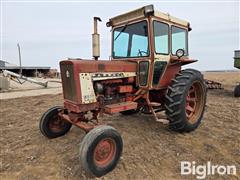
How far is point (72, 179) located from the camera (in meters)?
2.80

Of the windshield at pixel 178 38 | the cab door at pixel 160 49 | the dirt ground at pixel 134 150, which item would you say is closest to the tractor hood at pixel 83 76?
the cab door at pixel 160 49

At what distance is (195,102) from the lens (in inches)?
189

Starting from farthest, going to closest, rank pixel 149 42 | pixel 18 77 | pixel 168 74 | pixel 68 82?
pixel 18 77
pixel 168 74
pixel 149 42
pixel 68 82

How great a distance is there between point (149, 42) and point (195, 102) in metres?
1.85

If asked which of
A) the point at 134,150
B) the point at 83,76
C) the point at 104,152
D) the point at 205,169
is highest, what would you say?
the point at 83,76

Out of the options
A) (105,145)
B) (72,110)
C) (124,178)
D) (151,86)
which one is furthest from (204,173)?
(72,110)

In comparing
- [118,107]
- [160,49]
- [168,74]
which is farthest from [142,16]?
[118,107]

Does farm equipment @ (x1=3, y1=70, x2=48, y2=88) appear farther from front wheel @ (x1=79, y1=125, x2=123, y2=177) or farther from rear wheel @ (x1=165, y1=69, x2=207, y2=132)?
front wheel @ (x1=79, y1=125, x2=123, y2=177)

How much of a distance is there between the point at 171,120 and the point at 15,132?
11.0 feet

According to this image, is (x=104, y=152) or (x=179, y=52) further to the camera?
(x=179, y=52)

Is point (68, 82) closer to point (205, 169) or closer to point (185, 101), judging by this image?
point (185, 101)

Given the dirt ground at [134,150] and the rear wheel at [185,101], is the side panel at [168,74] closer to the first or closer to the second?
the rear wheel at [185,101]

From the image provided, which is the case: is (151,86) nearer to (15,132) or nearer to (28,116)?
(15,132)

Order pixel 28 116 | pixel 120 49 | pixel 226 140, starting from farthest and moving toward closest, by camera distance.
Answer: pixel 28 116
pixel 120 49
pixel 226 140
